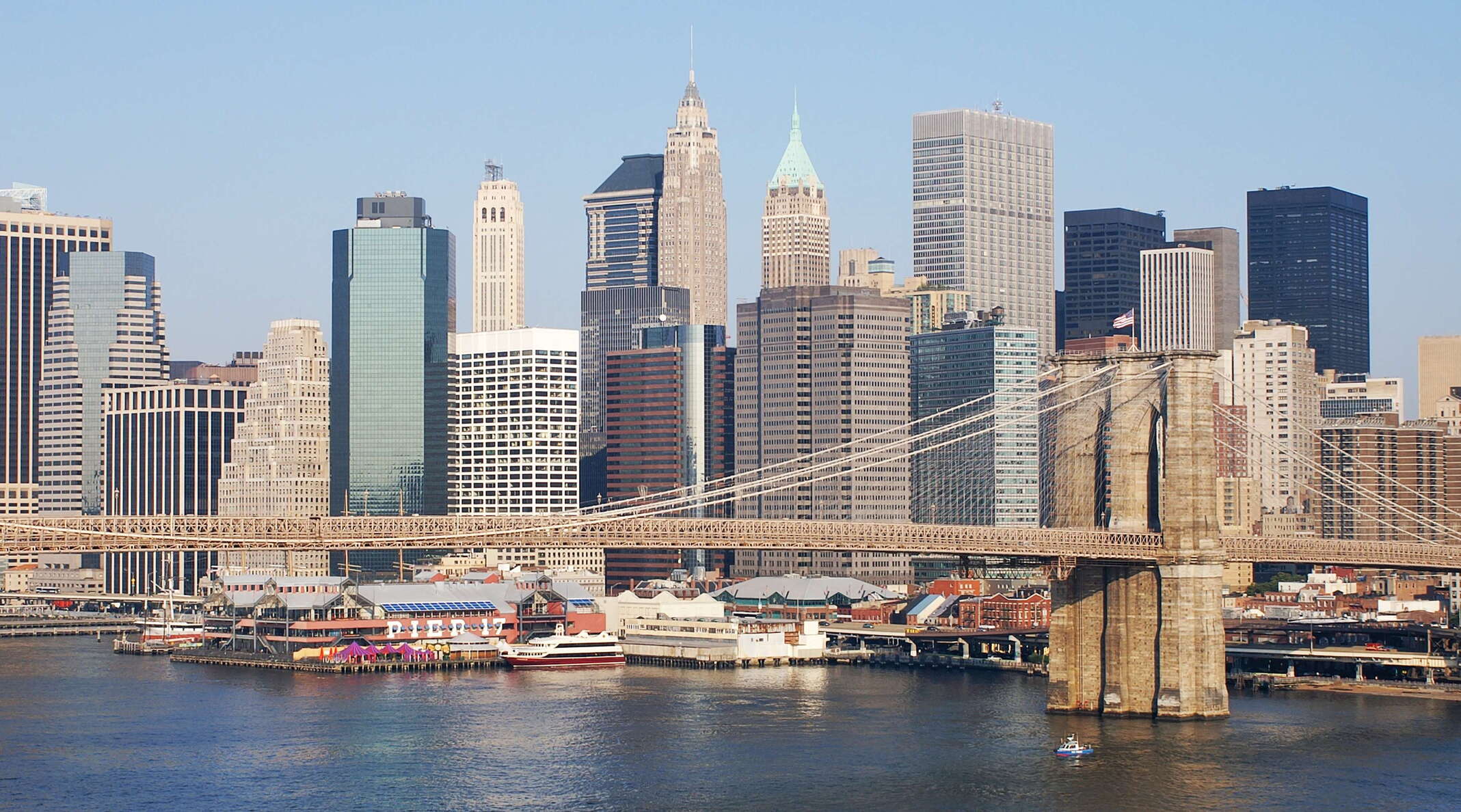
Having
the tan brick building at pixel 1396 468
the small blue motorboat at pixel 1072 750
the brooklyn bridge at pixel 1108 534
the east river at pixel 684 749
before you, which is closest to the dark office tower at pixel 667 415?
the tan brick building at pixel 1396 468

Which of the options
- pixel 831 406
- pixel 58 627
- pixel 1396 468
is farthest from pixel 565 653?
pixel 1396 468

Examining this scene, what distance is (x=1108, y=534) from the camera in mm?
66500

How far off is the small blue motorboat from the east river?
1.50ft

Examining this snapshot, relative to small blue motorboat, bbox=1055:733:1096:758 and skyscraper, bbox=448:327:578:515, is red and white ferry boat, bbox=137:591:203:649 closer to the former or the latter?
skyscraper, bbox=448:327:578:515

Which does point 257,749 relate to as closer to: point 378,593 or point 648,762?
point 648,762

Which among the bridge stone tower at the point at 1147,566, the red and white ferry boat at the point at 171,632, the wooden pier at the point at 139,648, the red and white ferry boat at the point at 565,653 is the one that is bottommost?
the wooden pier at the point at 139,648

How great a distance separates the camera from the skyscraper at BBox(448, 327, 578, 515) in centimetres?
18288

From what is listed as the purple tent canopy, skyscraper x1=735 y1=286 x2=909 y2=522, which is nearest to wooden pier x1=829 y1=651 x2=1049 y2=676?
the purple tent canopy

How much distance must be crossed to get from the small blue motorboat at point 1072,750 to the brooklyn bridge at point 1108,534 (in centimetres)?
597

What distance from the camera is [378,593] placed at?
106688mm

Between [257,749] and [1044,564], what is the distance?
77.5 feet

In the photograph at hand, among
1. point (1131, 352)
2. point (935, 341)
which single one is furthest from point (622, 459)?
point (1131, 352)

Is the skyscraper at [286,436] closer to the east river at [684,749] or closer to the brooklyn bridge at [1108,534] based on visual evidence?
the east river at [684,749]

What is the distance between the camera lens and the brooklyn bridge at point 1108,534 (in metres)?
64.6
